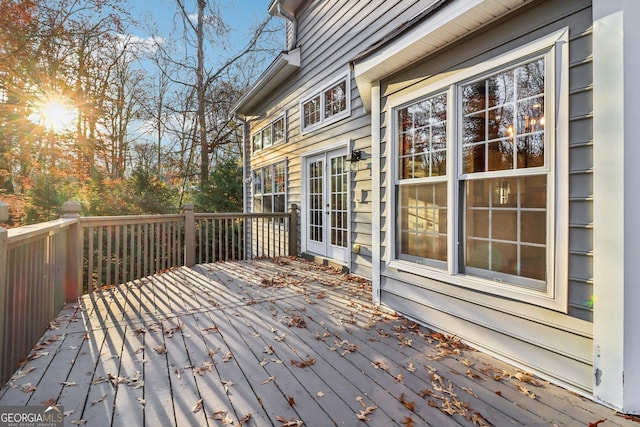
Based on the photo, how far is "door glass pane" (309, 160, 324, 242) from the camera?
19.6ft

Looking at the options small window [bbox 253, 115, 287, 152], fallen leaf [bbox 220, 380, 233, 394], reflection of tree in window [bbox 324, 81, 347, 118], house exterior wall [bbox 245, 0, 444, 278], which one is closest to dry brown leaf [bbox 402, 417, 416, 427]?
fallen leaf [bbox 220, 380, 233, 394]

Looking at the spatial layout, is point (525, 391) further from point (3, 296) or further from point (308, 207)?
point (308, 207)

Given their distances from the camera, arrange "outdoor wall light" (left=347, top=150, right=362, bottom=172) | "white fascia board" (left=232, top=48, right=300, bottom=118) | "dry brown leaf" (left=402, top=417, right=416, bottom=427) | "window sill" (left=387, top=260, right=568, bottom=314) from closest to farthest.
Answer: "dry brown leaf" (left=402, top=417, right=416, bottom=427) < "window sill" (left=387, top=260, right=568, bottom=314) < "outdoor wall light" (left=347, top=150, right=362, bottom=172) < "white fascia board" (left=232, top=48, right=300, bottom=118)

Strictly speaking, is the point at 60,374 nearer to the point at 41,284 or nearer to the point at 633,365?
the point at 41,284

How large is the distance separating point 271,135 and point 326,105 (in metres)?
2.81

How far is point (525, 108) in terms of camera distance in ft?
7.30

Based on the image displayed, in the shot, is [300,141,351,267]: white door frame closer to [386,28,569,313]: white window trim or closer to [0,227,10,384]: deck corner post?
[386,28,569,313]: white window trim

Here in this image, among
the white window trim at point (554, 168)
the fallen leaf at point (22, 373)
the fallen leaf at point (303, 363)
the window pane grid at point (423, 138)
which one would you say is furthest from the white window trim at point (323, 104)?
the fallen leaf at point (22, 373)

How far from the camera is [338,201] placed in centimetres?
545

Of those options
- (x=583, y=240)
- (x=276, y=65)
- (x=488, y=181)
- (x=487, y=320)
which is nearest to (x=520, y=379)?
(x=487, y=320)

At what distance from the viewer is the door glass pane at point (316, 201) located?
5965mm

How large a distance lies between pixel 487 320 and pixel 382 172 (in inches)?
70.2

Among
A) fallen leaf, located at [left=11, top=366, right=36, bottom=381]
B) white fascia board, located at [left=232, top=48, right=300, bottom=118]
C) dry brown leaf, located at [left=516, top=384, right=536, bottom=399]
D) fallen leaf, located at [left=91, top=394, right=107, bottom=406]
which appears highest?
white fascia board, located at [left=232, top=48, right=300, bottom=118]

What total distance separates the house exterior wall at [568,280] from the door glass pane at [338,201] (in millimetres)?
2463
